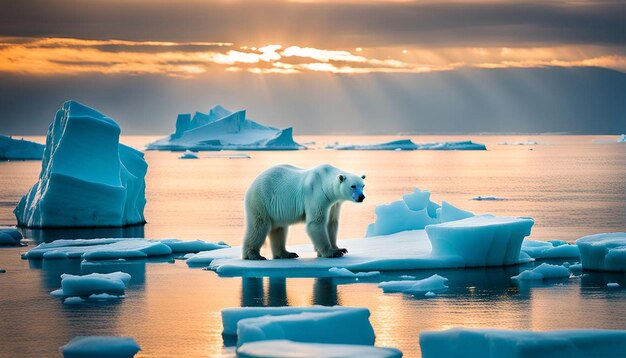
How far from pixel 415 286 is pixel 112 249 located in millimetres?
6752

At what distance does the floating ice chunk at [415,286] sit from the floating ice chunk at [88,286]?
11.8 feet

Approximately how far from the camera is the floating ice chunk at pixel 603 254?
48.3ft

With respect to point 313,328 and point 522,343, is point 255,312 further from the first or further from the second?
point 522,343

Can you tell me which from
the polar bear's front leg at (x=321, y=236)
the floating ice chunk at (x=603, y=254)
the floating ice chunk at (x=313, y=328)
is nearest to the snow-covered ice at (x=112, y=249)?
the polar bear's front leg at (x=321, y=236)

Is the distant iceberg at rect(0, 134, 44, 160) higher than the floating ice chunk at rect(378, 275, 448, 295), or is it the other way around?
the distant iceberg at rect(0, 134, 44, 160)

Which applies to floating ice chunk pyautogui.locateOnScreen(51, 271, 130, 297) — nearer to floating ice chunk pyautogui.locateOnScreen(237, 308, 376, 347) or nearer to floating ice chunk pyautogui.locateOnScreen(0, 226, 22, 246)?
floating ice chunk pyautogui.locateOnScreen(237, 308, 376, 347)

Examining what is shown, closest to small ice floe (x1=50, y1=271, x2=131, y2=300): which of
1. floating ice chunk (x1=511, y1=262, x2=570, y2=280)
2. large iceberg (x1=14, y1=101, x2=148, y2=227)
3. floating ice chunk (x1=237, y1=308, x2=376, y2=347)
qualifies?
floating ice chunk (x1=237, y1=308, x2=376, y2=347)

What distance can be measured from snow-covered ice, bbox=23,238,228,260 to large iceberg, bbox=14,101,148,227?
4.84 m

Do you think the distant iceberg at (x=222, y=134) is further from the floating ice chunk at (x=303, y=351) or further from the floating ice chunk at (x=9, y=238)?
the floating ice chunk at (x=303, y=351)

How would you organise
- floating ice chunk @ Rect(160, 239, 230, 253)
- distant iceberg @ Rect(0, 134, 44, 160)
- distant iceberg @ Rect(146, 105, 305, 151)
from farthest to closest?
distant iceberg @ Rect(146, 105, 305, 151)
distant iceberg @ Rect(0, 134, 44, 160)
floating ice chunk @ Rect(160, 239, 230, 253)

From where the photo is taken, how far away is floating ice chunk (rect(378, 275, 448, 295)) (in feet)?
42.7

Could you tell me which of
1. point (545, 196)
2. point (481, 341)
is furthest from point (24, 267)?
point (545, 196)

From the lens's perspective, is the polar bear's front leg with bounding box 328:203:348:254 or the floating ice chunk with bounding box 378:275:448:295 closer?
the floating ice chunk with bounding box 378:275:448:295

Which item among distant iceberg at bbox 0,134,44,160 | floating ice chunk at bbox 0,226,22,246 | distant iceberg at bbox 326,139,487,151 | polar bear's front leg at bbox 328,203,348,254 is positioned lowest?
floating ice chunk at bbox 0,226,22,246
